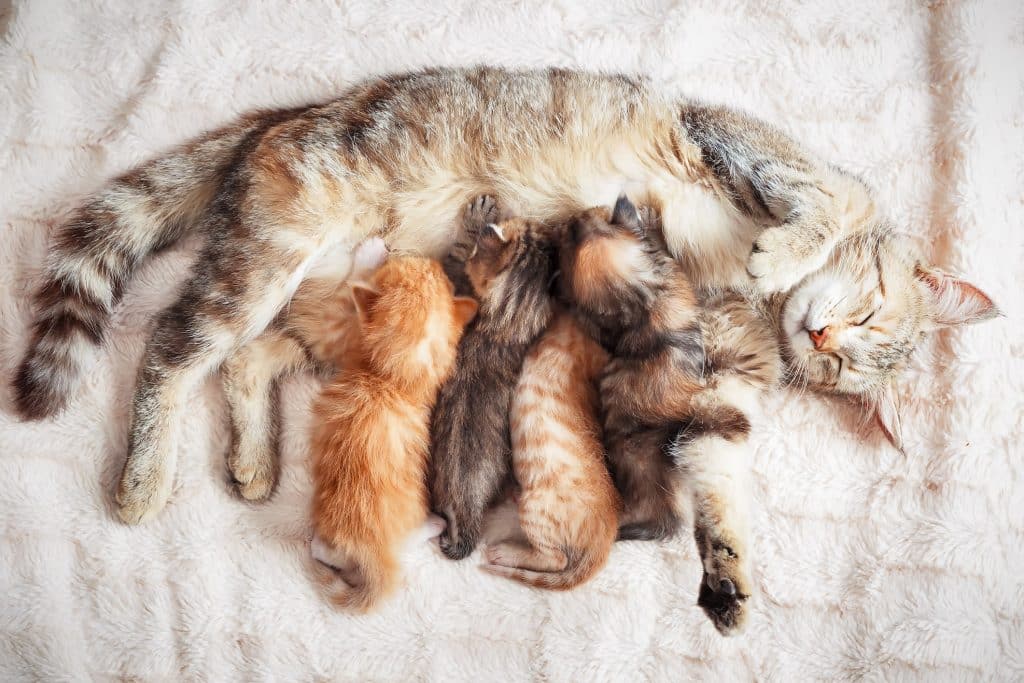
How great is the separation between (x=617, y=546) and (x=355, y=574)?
1.82ft

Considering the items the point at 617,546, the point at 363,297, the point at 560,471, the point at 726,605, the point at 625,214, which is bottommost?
the point at 617,546

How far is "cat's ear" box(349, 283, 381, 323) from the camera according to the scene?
56.9 inches

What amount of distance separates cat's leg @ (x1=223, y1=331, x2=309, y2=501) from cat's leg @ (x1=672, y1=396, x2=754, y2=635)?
2.83 ft

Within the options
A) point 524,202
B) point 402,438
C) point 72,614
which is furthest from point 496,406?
point 72,614

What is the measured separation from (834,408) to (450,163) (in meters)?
1.02

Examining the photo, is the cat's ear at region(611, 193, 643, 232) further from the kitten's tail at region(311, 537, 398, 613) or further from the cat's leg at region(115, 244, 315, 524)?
the kitten's tail at region(311, 537, 398, 613)

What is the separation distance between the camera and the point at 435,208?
60.8 inches

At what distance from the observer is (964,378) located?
1.58 meters

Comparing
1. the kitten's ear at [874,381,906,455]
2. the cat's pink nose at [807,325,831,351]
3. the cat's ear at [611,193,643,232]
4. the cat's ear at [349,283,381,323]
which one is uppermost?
the cat's ear at [611,193,643,232]

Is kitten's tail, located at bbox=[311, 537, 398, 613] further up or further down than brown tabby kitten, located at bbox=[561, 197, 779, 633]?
further down

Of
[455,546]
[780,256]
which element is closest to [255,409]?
[455,546]

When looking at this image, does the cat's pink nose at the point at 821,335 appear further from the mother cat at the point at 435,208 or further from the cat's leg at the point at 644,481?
the cat's leg at the point at 644,481

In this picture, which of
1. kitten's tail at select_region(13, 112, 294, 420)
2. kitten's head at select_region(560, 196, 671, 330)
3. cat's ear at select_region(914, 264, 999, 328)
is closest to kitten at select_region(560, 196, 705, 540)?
kitten's head at select_region(560, 196, 671, 330)

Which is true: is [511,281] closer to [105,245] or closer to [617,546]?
[617,546]
